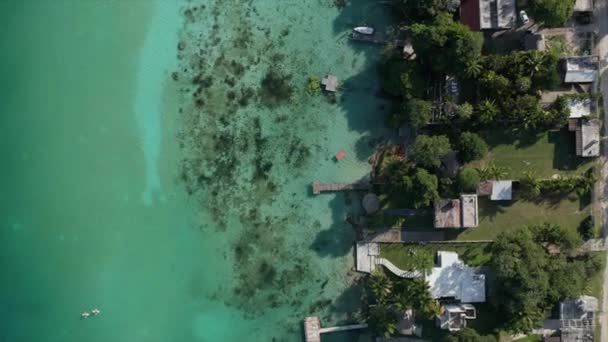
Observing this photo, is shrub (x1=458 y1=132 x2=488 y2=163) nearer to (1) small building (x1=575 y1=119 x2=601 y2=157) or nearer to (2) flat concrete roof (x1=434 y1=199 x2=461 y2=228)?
(2) flat concrete roof (x1=434 y1=199 x2=461 y2=228)

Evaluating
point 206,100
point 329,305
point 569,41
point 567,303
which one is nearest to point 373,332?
point 329,305

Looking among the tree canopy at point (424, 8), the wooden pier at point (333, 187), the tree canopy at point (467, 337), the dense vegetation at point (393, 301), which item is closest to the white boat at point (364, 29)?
the tree canopy at point (424, 8)

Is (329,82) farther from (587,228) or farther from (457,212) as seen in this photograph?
(587,228)

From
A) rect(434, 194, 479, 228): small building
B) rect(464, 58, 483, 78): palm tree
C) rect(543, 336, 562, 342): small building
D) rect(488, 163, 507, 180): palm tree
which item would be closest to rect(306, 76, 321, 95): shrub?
rect(464, 58, 483, 78): palm tree

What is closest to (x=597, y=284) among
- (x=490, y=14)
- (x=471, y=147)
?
(x=471, y=147)

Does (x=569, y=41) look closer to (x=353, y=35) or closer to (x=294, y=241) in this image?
(x=353, y=35)
